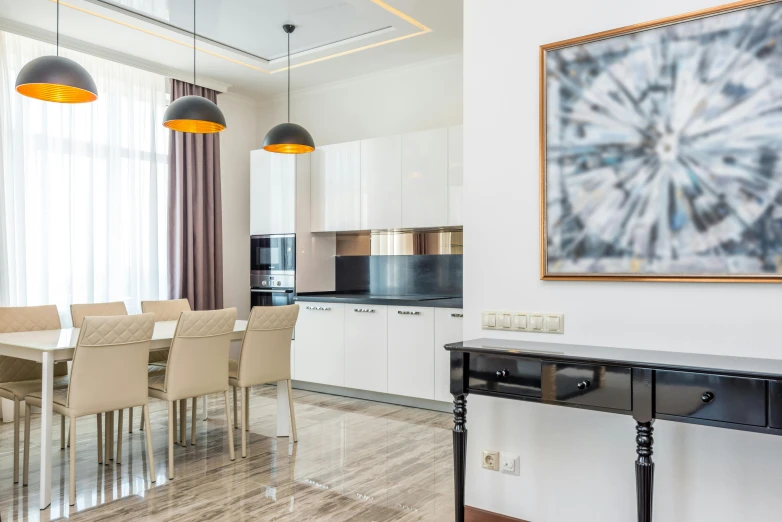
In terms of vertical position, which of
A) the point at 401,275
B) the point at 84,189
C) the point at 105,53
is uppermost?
the point at 105,53

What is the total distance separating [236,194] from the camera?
639 cm

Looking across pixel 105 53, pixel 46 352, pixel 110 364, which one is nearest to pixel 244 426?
pixel 110 364

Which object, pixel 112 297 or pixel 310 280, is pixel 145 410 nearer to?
pixel 112 297

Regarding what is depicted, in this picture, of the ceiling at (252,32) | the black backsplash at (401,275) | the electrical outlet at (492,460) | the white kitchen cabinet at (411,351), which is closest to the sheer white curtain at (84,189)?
the ceiling at (252,32)

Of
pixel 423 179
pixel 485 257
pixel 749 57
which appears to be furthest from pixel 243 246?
pixel 749 57

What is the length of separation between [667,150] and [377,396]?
3.47 metres

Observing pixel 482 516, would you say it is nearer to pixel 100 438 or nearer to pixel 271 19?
pixel 100 438

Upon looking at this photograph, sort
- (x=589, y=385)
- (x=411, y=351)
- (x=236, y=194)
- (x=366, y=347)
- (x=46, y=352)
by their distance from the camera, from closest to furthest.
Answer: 1. (x=589, y=385)
2. (x=46, y=352)
3. (x=411, y=351)
4. (x=366, y=347)
5. (x=236, y=194)

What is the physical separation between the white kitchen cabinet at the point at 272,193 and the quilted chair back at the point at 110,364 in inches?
104

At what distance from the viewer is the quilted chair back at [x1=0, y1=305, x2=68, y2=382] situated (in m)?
3.53

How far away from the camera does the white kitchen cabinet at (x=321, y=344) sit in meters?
5.20

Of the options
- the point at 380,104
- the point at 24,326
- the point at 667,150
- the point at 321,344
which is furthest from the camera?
the point at 380,104

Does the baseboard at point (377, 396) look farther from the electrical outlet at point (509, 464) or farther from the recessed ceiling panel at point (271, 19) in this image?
the recessed ceiling panel at point (271, 19)

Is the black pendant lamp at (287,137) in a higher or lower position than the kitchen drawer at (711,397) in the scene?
→ higher
